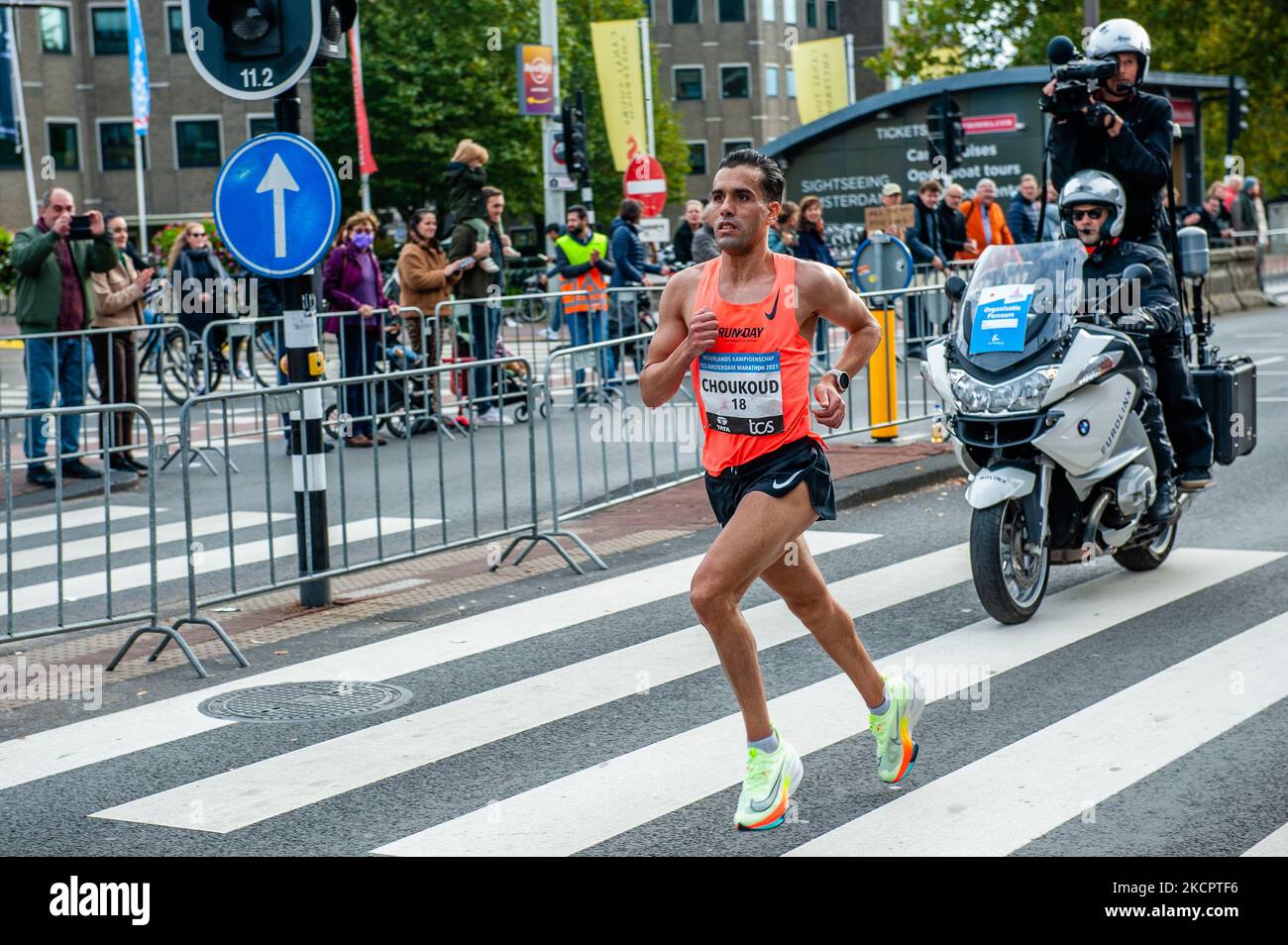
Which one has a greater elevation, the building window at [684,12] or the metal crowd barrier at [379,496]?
the building window at [684,12]

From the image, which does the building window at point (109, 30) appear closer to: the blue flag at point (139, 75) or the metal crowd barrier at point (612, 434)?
the blue flag at point (139, 75)

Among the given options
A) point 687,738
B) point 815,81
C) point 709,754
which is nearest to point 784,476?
point 709,754

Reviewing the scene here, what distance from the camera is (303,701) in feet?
22.0

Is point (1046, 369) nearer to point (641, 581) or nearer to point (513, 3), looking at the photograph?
point (641, 581)

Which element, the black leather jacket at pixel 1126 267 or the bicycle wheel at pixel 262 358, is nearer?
the black leather jacket at pixel 1126 267

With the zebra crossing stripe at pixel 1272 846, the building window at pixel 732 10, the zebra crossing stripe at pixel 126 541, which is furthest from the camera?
the building window at pixel 732 10

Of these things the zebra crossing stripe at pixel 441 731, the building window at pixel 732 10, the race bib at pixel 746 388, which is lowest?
the zebra crossing stripe at pixel 441 731

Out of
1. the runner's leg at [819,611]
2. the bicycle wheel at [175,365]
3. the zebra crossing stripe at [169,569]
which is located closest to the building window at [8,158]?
the bicycle wheel at [175,365]

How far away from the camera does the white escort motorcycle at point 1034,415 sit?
24.6 ft

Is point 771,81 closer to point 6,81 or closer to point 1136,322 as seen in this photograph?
point 6,81

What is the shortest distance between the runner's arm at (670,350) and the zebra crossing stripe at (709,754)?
1165 mm

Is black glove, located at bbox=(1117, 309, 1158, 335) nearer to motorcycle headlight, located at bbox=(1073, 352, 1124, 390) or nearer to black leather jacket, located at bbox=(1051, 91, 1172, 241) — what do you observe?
motorcycle headlight, located at bbox=(1073, 352, 1124, 390)

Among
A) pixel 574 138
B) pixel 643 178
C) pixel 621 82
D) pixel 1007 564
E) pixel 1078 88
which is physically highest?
pixel 621 82

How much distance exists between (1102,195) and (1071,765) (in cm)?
335
